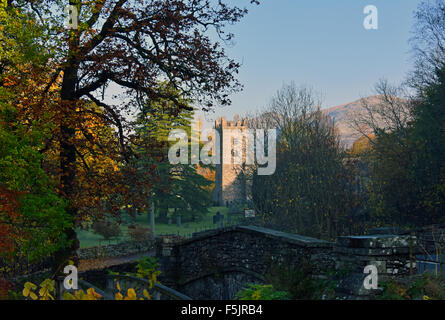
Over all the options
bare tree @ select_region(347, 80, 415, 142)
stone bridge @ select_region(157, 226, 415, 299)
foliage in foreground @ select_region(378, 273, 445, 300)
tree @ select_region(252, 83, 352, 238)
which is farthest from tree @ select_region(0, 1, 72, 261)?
bare tree @ select_region(347, 80, 415, 142)

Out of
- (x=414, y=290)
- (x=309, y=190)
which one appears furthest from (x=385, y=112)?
(x=414, y=290)

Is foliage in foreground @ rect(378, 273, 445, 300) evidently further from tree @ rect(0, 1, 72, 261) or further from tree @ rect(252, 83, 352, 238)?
tree @ rect(252, 83, 352, 238)

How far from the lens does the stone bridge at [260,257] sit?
9.80m

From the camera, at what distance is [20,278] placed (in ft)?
59.7

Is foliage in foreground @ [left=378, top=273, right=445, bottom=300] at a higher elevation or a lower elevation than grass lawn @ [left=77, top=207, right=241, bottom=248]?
higher

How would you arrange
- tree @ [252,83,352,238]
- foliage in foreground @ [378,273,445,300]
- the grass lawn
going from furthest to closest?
the grass lawn
tree @ [252,83,352,238]
foliage in foreground @ [378,273,445,300]

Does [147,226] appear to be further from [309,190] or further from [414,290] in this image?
[414,290]

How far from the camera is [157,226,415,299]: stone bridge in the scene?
32.2 feet

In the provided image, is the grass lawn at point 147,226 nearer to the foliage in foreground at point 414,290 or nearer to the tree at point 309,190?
the tree at point 309,190

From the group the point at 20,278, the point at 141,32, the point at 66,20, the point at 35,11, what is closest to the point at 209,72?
the point at 141,32

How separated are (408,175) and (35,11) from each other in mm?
21845
